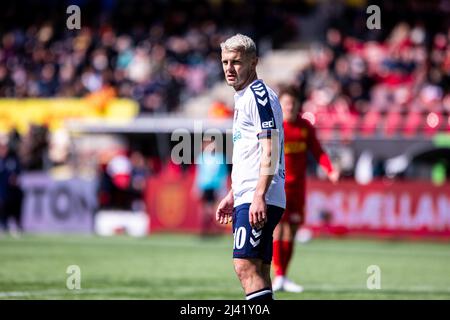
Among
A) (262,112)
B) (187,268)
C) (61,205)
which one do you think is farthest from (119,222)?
(262,112)

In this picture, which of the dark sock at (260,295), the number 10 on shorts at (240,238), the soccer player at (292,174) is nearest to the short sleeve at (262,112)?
the number 10 on shorts at (240,238)

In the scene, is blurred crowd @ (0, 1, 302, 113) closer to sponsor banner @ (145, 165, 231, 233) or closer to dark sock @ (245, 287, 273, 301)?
sponsor banner @ (145, 165, 231, 233)

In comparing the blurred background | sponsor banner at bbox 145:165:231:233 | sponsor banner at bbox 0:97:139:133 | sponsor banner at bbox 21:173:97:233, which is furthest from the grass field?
sponsor banner at bbox 0:97:139:133

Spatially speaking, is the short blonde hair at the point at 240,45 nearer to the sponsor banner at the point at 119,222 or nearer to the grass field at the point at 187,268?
the grass field at the point at 187,268

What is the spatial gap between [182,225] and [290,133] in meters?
12.2

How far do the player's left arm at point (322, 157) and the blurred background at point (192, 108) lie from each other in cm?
1027

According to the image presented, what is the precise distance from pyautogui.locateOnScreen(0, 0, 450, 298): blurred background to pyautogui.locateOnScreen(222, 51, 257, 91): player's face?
16017 millimetres

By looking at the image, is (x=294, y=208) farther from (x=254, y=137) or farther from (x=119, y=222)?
(x=119, y=222)

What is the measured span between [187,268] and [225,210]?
7625mm

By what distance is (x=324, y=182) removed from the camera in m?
24.5

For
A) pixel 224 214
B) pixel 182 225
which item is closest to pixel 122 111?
pixel 182 225

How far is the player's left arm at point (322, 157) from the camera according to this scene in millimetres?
12781

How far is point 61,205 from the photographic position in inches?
1043
